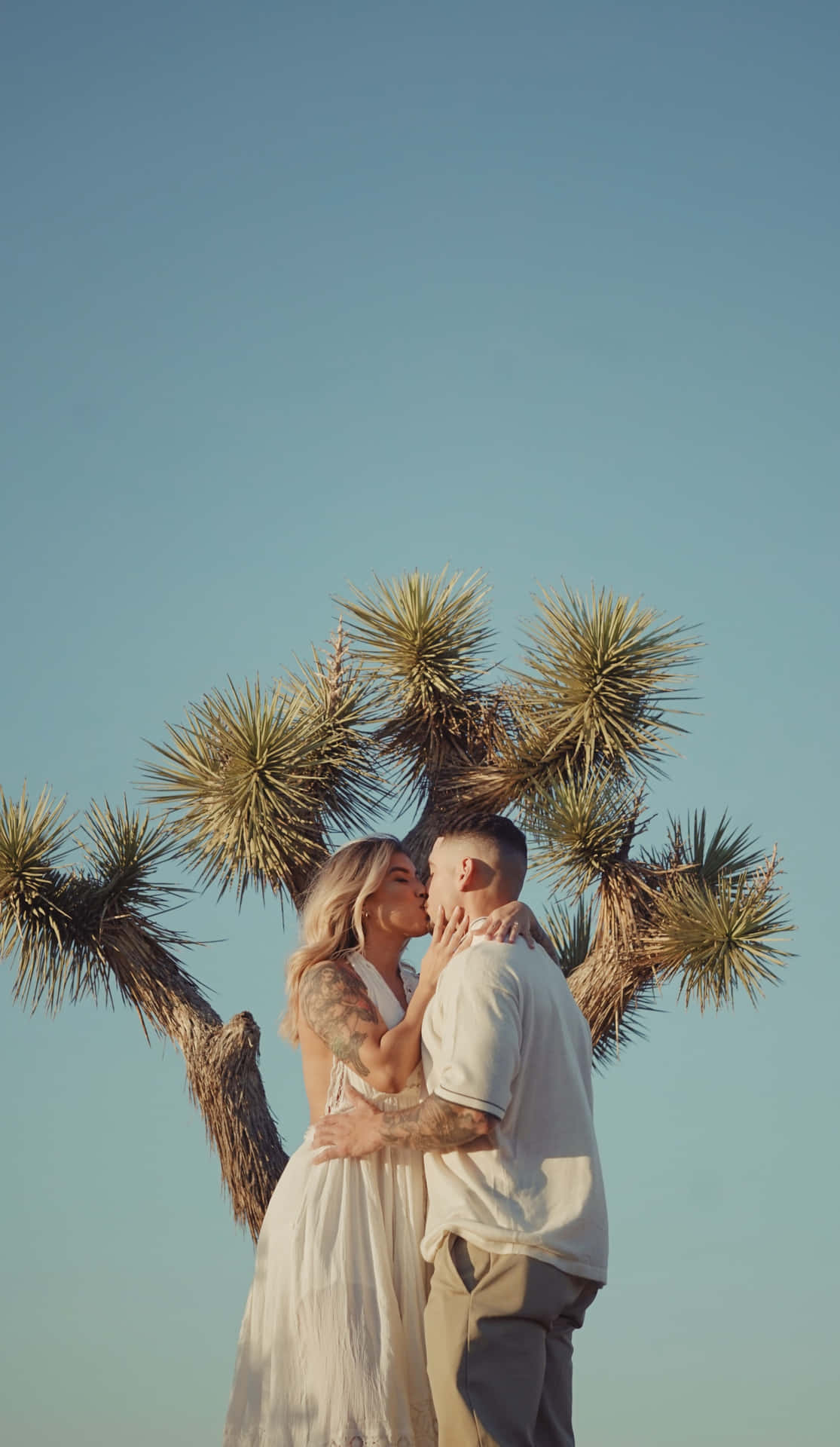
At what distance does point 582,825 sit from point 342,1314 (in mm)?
6156

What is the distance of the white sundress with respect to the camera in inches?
133

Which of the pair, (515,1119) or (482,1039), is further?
(515,1119)

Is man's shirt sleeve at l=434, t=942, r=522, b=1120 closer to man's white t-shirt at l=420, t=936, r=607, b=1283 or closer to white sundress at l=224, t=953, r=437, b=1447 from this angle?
man's white t-shirt at l=420, t=936, r=607, b=1283

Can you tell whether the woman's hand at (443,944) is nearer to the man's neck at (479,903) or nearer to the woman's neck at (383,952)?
the man's neck at (479,903)

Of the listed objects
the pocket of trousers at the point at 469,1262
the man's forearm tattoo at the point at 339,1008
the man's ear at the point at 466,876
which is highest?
the man's ear at the point at 466,876

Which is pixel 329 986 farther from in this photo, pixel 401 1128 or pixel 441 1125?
pixel 441 1125

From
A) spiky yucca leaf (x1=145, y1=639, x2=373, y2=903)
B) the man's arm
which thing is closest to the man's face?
the man's arm

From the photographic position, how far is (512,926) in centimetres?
341

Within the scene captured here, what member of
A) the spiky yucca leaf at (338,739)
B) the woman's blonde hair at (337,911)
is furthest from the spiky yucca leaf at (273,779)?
the woman's blonde hair at (337,911)

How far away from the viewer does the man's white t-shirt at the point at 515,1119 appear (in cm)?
317

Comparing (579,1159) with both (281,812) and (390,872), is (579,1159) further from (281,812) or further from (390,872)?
(281,812)

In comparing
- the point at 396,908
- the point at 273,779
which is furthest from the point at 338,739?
the point at 396,908

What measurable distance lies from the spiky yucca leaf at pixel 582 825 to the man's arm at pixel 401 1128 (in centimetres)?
592

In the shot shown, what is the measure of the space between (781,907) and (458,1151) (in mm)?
6535
